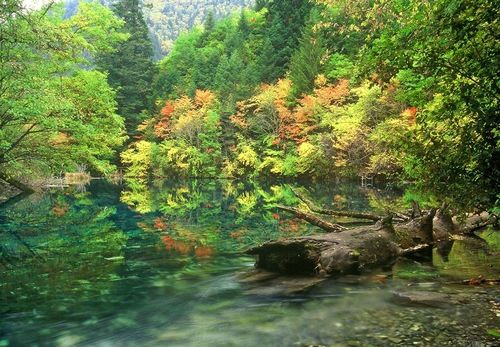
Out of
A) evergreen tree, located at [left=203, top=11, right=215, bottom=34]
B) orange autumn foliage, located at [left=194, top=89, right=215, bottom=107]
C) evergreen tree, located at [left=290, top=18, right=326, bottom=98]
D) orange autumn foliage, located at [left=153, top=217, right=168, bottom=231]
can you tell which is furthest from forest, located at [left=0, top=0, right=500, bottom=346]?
evergreen tree, located at [left=203, top=11, right=215, bottom=34]

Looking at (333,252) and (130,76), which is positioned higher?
(130,76)

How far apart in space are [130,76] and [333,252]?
62199 millimetres

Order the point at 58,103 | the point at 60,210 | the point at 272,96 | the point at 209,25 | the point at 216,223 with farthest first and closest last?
1. the point at 209,25
2. the point at 272,96
3. the point at 60,210
4. the point at 58,103
5. the point at 216,223

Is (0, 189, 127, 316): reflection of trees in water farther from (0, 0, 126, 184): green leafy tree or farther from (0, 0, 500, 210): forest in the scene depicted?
(0, 0, 500, 210): forest

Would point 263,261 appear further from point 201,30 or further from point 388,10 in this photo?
point 201,30

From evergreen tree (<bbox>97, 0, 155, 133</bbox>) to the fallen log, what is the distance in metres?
57.3

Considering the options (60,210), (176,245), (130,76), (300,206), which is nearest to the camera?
(176,245)

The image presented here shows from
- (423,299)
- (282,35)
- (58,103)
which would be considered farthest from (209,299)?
(282,35)

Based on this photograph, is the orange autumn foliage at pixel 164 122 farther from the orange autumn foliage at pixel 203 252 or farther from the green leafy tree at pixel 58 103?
the orange autumn foliage at pixel 203 252

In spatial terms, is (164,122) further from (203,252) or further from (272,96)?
(203,252)

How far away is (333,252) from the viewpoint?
8.14 metres

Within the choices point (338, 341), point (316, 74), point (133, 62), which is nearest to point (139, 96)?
point (133, 62)

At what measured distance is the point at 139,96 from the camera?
216 ft

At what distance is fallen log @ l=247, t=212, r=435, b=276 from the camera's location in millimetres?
8055
